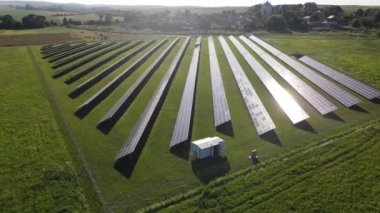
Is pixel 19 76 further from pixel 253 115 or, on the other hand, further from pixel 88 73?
pixel 253 115

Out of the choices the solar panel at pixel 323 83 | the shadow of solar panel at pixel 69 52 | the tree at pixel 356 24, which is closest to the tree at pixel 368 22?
the tree at pixel 356 24

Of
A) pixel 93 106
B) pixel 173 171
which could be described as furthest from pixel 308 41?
pixel 173 171

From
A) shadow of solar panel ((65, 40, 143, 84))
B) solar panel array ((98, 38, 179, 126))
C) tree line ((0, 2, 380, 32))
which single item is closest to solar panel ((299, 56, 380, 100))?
solar panel array ((98, 38, 179, 126))

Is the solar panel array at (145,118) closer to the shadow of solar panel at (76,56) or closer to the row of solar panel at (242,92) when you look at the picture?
the row of solar panel at (242,92)

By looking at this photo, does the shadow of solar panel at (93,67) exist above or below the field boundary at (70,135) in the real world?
above

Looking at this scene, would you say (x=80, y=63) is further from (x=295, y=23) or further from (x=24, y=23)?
(x=295, y=23)
